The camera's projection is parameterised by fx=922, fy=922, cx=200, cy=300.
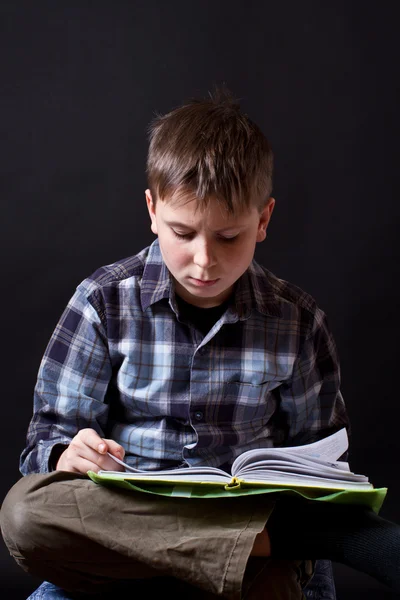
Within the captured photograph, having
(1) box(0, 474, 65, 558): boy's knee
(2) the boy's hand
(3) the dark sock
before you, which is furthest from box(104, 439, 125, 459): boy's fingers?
(3) the dark sock

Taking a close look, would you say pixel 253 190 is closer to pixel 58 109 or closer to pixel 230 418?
pixel 230 418

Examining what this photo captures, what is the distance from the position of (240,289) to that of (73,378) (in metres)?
0.36

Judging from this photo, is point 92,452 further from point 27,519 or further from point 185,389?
point 185,389

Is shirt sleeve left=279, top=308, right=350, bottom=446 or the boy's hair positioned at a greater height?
the boy's hair

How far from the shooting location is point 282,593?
158 cm

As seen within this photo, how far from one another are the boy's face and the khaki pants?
1.25 ft

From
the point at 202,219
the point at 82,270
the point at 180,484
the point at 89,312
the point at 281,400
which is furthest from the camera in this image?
the point at 82,270

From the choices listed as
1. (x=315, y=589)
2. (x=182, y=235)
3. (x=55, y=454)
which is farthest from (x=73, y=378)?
(x=315, y=589)

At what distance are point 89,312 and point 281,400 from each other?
0.43m

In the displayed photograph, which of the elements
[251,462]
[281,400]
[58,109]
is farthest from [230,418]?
[58,109]

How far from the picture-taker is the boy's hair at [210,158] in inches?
61.9

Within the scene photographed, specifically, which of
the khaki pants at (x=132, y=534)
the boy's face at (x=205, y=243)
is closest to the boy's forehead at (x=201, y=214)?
the boy's face at (x=205, y=243)

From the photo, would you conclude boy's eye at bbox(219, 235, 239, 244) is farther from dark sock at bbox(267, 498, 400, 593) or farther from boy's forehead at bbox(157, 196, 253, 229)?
dark sock at bbox(267, 498, 400, 593)

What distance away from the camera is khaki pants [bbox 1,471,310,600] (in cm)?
147
